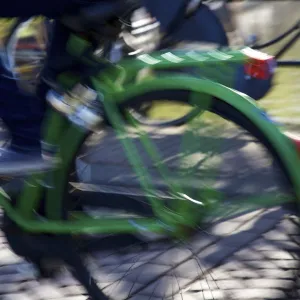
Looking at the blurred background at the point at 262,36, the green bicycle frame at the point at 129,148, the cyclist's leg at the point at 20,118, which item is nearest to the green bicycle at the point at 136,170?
→ the green bicycle frame at the point at 129,148

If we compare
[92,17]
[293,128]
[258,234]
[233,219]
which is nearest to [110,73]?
[92,17]

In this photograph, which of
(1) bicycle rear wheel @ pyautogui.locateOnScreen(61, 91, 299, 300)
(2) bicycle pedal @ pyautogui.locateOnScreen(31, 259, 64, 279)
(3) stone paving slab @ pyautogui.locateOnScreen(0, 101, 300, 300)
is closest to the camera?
(1) bicycle rear wheel @ pyautogui.locateOnScreen(61, 91, 299, 300)

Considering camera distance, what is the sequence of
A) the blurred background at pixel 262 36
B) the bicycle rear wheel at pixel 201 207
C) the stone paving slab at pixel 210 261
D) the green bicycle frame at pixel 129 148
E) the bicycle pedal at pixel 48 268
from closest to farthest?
the green bicycle frame at pixel 129 148 → the bicycle rear wheel at pixel 201 207 → the stone paving slab at pixel 210 261 → the bicycle pedal at pixel 48 268 → the blurred background at pixel 262 36

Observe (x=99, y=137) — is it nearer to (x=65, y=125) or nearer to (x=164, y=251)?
(x=65, y=125)

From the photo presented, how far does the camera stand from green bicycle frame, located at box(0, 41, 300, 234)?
2344mm

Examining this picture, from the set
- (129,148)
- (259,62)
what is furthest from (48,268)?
(259,62)

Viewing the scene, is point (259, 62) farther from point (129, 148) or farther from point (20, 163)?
point (20, 163)

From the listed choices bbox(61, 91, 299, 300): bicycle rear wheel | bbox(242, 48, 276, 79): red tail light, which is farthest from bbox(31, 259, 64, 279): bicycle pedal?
bbox(242, 48, 276, 79): red tail light

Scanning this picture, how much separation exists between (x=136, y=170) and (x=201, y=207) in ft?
0.89

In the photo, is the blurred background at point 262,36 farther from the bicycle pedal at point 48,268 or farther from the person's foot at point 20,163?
the bicycle pedal at point 48,268

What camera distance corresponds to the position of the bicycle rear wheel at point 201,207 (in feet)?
8.13

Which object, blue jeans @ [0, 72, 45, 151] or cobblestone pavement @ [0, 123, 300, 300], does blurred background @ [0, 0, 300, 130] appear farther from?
cobblestone pavement @ [0, 123, 300, 300]

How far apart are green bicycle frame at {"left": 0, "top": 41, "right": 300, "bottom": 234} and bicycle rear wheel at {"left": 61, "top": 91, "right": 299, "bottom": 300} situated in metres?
0.03

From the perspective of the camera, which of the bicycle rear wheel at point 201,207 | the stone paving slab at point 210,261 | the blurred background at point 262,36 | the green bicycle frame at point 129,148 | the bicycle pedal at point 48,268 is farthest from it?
the blurred background at point 262,36
